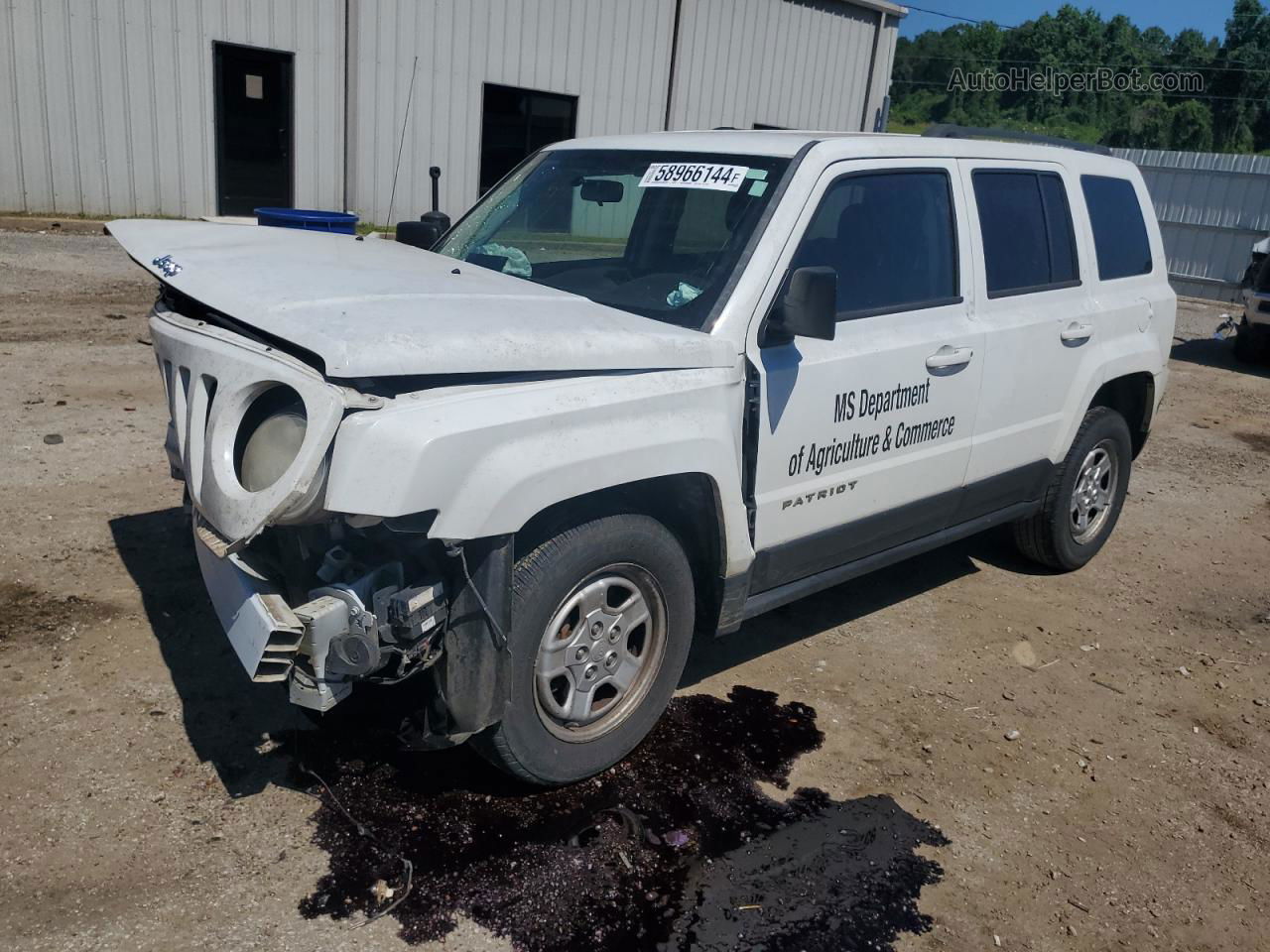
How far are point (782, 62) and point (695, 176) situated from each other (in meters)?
16.5

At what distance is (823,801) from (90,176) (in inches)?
514

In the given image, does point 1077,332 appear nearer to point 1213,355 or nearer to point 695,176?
point 695,176

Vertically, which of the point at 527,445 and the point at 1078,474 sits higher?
the point at 527,445

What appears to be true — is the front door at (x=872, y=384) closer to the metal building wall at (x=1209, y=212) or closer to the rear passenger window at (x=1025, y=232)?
the rear passenger window at (x=1025, y=232)

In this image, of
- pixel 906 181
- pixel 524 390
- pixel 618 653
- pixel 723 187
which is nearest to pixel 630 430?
pixel 524 390

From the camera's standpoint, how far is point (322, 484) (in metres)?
2.69

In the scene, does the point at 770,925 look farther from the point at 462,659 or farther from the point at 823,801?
the point at 462,659

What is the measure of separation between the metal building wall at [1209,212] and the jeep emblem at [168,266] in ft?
59.0

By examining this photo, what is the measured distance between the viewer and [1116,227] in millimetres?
5449

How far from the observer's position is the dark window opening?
16.4m

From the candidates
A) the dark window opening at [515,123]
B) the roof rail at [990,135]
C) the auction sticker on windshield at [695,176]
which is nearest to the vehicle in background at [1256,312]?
the roof rail at [990,135]

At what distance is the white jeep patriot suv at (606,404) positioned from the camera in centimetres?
284

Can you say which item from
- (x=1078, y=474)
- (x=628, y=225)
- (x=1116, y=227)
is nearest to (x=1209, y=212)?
(x=1116, y=227)

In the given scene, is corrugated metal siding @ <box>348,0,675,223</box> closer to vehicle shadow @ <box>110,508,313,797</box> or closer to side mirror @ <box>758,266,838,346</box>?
vehicle shadow @ <box>110,508,313,797</box>
